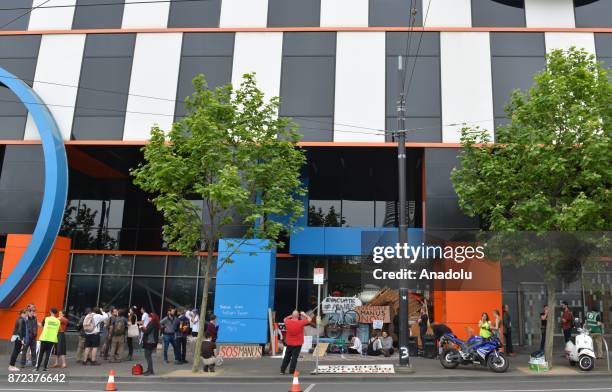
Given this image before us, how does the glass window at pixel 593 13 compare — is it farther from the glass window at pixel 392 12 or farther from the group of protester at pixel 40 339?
the group of protester at pixel 40 339

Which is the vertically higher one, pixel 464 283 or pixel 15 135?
pixel 15 135

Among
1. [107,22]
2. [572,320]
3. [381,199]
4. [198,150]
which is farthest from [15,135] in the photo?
[572,320]

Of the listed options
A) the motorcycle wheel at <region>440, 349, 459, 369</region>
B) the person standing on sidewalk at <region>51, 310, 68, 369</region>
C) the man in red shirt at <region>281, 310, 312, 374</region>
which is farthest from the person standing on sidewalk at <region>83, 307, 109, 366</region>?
the motorcycle wheel at <region>440, 349, 459, 369</region>

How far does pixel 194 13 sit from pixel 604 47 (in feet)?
54.5

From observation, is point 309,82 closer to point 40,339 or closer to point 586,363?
point 40,339

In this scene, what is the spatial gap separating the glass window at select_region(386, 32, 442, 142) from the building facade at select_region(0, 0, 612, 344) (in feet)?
0.15

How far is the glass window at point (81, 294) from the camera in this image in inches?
931

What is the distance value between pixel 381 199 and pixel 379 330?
6.98 m

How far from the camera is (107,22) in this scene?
872 inches

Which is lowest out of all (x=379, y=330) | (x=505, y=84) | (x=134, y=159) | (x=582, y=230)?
(x=379, y=330)

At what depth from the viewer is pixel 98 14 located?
22.3 metres

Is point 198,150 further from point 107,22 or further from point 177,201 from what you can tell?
point 107,22

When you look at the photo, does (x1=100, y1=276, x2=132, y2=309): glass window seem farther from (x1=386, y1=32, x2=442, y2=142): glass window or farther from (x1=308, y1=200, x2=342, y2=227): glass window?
(x1=386, y1=32, x2=442, y2=142): glass window

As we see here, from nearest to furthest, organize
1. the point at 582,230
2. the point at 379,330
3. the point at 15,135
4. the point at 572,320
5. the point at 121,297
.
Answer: the point at 582,230, the point at 572,320, the point at 379,330, the point at 15,135, the point at 121,297
